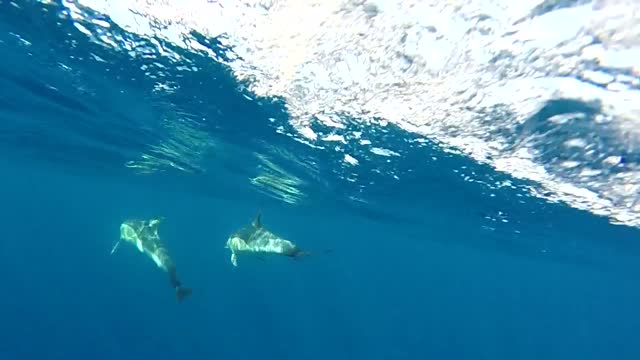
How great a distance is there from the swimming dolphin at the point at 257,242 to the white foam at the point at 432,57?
4205 mm

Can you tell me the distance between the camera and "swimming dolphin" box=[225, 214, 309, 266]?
1163 cm

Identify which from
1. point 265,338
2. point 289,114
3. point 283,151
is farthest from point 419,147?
point 265,338

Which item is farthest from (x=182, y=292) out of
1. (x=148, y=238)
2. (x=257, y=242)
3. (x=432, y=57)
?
(x=432, y=57)

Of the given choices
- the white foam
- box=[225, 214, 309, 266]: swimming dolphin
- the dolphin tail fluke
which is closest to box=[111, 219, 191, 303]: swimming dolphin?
the dolphin tail fluke

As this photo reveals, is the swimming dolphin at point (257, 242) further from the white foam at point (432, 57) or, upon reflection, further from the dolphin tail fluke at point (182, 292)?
→ the white foam at point (432, 57)

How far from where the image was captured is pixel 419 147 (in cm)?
1733

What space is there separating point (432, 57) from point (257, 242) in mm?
6616

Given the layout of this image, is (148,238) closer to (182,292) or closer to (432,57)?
(182,292)

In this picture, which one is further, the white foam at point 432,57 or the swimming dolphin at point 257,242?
the swimming dolphin at point 257,242

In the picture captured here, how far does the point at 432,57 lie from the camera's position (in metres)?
10.0

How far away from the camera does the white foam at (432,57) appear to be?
8.05 metres

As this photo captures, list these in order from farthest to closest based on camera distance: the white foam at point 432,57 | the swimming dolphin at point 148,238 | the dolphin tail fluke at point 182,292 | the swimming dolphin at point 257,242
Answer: the swimming dolphin at point 148,238
the dolphin tail fluke at point 182,292
the swimming dolphin at point 257,242
the white foam at point 432,57

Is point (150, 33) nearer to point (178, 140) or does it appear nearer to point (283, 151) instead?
point (283, 151)

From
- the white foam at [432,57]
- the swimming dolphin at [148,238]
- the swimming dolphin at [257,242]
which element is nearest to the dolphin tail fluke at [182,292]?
the swimming dolphin at [257,242]
